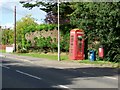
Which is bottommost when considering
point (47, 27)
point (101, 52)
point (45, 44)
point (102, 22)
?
point (101, 52)

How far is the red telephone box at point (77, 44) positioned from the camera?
36.0 meters

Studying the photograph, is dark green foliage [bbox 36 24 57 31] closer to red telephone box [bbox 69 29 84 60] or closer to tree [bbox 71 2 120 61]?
red telephone box [bbox 69 29 84 60]

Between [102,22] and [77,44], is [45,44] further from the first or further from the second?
[102,22]

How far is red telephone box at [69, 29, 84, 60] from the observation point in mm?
36000

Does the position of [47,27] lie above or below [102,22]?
above

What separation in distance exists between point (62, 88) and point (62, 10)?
101 ft

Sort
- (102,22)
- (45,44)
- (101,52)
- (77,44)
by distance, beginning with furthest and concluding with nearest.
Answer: (45,44)
(77,44)
(101,52)
(102,22)

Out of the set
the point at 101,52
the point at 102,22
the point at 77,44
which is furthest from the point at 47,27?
the point at 102,22

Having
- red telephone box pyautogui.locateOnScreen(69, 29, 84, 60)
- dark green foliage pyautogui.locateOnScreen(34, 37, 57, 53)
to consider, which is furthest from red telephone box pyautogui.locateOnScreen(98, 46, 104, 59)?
dark green foliage pyautogui.locateOnScreen(34, 37, 57, 53)

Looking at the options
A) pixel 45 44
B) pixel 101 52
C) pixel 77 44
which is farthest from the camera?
pixel 45 44

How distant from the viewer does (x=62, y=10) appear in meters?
44.7

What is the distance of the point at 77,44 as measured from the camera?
36.3 meters

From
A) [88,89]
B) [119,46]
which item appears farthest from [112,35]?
[88,89]

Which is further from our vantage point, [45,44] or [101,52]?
[45,44]
